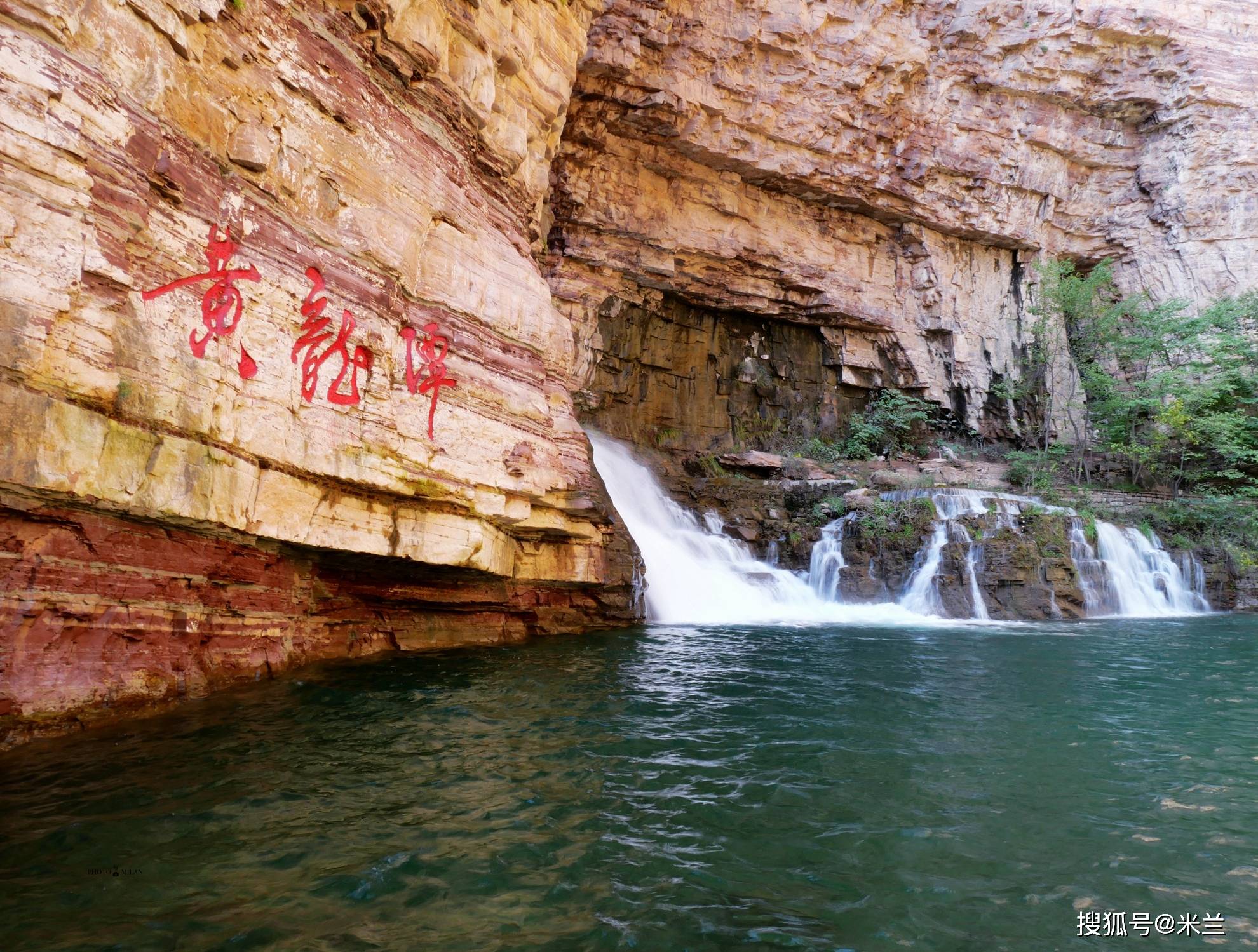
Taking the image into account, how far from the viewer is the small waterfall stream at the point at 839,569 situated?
13.0 metres

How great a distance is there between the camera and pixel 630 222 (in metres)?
19.0

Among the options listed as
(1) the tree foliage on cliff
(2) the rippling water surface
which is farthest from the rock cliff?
(1) the tree foliage on cliff

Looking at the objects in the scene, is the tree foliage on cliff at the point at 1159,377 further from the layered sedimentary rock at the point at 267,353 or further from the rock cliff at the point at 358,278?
the layered sedimentary rock at the point at 267,353

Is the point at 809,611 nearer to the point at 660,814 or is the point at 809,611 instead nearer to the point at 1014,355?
the point at 660,814

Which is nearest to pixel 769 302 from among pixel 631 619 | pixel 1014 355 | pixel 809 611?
pixel 1014 355

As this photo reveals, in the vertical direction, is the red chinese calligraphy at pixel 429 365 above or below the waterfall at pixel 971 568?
above

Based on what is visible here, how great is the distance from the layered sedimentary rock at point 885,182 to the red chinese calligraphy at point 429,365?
445 inches

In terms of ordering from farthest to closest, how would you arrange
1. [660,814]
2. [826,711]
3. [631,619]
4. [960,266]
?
[960,266], [631,619], [826,711], [660,814]

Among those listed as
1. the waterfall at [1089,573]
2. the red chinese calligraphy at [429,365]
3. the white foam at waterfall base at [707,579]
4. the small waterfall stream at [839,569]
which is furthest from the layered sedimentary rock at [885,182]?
the red chinese calligraphy at [429,365]

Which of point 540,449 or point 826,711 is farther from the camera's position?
point 540,449

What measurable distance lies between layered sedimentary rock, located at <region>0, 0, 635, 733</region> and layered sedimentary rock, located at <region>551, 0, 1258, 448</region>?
880 centimetres

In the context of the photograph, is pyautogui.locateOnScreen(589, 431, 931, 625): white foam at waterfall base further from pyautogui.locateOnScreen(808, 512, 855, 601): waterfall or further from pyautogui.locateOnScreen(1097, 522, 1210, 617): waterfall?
pyautogui.locateOnScreen(1097, 522, 1210, 617): waterfall

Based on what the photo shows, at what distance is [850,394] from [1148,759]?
2077 cm

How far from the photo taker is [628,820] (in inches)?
145
